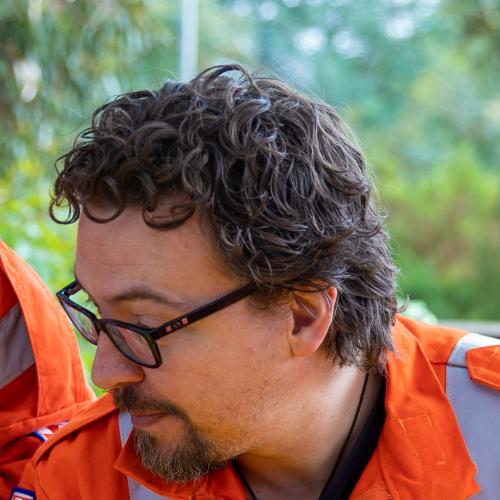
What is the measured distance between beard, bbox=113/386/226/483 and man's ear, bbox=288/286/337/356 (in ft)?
0.71

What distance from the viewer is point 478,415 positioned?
1.61 metres

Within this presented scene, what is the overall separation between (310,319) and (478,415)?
1.14ft

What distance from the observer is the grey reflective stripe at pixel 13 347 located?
1793 mm

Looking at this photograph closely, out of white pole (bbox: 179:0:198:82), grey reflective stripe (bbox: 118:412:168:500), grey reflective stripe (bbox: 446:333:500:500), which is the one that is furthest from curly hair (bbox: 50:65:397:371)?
white pole (bbox: 179:0:198:82)

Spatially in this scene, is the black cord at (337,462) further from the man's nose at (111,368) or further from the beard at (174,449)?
the man's nose at (111,368)

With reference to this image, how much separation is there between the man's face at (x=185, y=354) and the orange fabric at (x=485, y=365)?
0.34m

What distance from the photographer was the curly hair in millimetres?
1459

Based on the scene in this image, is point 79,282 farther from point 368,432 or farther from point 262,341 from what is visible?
point 368,432

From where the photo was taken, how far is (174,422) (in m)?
1.51

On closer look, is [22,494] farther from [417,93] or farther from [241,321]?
[417,93]

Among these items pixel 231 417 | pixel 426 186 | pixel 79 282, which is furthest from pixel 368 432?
pixel 426 186

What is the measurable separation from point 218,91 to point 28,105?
109 inches

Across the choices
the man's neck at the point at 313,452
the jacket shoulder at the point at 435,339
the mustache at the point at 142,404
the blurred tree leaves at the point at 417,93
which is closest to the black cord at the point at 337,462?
the man's neck at the point at 313,452

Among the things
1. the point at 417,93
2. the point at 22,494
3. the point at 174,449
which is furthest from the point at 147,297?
the point at 417,93
